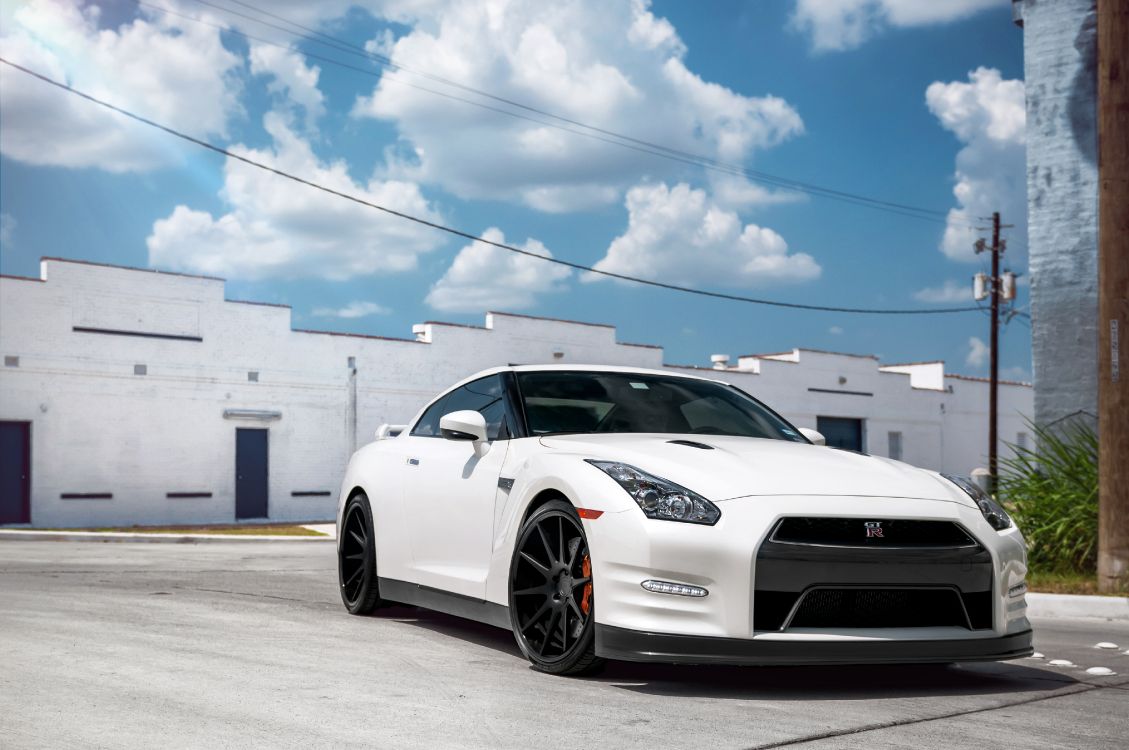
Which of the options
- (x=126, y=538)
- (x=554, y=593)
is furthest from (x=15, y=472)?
(x=554, y=593)

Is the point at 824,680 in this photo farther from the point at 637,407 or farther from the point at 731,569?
the point at 637,407

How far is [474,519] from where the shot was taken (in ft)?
Answer: 21.6

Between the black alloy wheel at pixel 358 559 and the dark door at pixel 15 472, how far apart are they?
73.7 feet

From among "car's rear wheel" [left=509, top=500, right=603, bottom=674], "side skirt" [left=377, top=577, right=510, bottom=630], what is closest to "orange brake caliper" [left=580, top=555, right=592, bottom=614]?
"car's rear wheel" [left=509, top=500, right=603, bottom=674]

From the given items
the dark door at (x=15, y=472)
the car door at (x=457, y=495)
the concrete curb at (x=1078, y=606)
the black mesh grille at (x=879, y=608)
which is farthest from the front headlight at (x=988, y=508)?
the dark door at (x=15, y=472)

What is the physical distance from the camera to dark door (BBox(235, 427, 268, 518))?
31609 millimetres

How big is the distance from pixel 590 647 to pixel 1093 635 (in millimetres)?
4750

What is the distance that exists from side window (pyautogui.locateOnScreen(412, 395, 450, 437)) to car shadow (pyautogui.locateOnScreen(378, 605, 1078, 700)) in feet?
5.49

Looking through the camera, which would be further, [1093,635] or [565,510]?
[1093,635]

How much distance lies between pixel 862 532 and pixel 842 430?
4495 centimetres

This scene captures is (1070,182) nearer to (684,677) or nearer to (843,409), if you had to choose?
(684,677)

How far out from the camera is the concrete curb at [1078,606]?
9555 mm

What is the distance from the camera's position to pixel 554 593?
571 cm

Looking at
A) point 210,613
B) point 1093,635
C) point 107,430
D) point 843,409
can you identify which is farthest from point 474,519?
point 843,409
